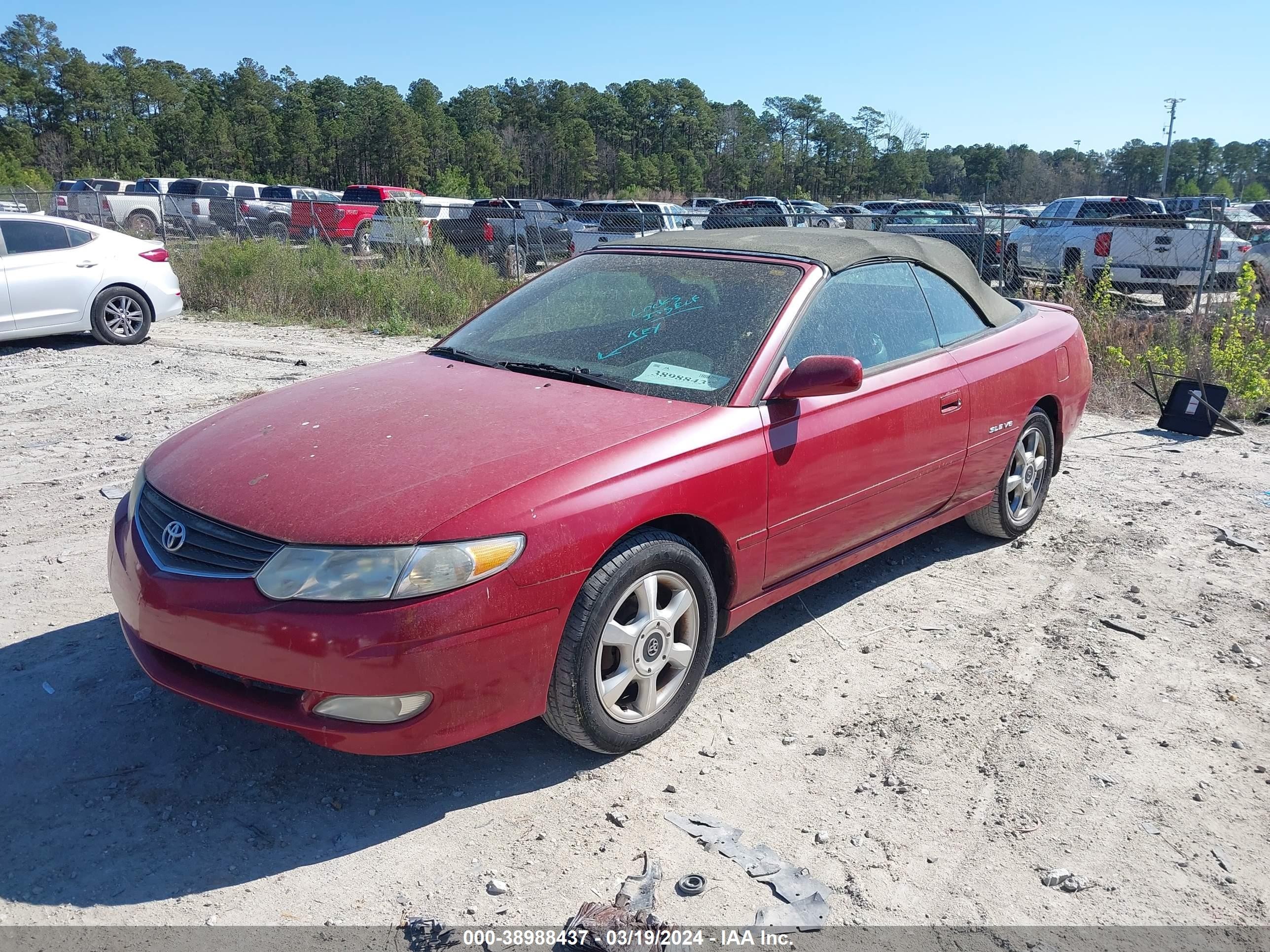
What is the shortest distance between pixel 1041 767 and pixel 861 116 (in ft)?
323

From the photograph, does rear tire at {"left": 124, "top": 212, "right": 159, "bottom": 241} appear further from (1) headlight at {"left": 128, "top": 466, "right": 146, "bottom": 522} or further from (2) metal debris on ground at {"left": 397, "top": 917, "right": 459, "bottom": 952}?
(2) metal debris on ground at {"left": 397, "top": 917, "right": 459, "bottom": 952}

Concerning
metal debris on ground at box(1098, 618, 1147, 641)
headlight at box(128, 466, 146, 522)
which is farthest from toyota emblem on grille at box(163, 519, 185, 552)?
metal debris on ground at box(1098, 618, 1147, 641)

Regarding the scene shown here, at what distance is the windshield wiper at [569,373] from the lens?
377cm

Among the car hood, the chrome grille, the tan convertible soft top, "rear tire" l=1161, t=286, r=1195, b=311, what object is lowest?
"rear tire" l=1161, t=286, r=1195, b=311

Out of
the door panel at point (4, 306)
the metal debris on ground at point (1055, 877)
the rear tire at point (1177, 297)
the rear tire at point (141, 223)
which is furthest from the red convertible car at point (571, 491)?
the rear tire at point (141, 223)

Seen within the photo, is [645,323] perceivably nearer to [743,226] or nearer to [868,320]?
[868,320]

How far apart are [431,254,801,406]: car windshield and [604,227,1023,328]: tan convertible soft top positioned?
0.19 m

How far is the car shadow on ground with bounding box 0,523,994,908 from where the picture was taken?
2729 mm

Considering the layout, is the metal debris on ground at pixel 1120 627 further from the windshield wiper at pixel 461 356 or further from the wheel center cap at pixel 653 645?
the windshield wiper at pixel 461 356

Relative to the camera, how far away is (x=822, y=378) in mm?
3561

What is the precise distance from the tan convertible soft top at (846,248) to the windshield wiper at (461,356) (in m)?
0.94

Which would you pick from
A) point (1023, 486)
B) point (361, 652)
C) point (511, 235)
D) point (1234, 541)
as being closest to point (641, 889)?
point (361, 652)

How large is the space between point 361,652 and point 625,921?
98cm

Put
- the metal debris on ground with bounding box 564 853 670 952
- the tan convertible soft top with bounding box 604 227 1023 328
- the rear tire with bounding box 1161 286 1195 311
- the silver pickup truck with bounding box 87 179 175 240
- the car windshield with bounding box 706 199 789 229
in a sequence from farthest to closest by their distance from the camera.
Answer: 1. the silver pickup truck with bounding box 87 179 175 240
2. the car windshield with bounding box 706 199 789 229
3. the rear tire with bounding box 1161 286 1195 311
4. the tan convertible soft top with bounding box 604 227 1023 328
5. the metal debris on ground with bounding box 564 853 670 952
